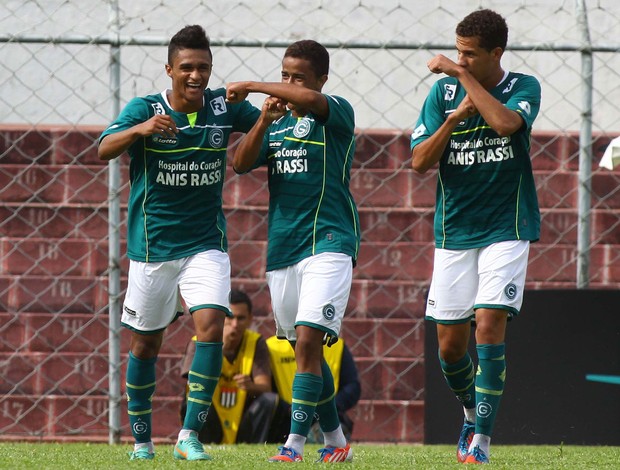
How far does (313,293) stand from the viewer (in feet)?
16.9

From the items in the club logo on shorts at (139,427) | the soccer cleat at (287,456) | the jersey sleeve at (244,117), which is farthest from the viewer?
the jersey sleeve at (244,117)

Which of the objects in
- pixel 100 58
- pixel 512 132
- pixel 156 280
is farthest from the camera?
pixel 100 58

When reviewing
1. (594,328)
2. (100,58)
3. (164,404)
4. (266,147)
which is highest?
(100,58)

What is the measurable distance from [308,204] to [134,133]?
806mm

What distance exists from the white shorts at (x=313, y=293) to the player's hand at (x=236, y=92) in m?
0.75

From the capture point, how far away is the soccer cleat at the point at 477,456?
503 centimetres

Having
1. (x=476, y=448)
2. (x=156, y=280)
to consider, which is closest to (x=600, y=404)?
(x=476, y=448)

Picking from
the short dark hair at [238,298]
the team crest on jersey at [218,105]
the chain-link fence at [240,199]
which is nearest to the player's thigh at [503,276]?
the team crest on jersey at [218,105]

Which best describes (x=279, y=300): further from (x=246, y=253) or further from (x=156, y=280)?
(x=246, y=253)

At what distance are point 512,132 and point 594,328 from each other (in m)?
2.11

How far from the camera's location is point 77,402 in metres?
7.75

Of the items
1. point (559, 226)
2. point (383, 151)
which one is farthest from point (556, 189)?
point (383, 151)

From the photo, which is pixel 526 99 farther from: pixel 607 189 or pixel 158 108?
pixel 607 189

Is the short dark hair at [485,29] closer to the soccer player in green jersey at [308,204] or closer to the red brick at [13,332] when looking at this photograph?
the soccer player in green jersey at [308,204]
